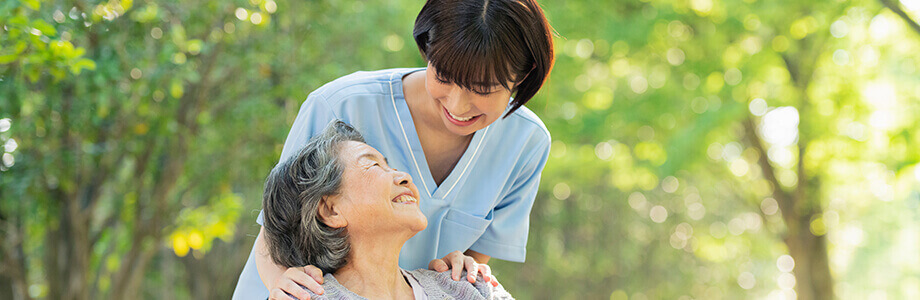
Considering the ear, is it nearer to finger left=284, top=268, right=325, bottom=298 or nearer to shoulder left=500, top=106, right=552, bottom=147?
finger left=284, top=268, right=325, bottom=298

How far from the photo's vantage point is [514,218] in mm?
1924

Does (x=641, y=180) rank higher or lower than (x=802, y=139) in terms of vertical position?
lower

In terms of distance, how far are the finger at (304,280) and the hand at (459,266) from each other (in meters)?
0.33

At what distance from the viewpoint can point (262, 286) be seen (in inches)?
65.4

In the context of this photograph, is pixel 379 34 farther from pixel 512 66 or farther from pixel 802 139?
pixel 512 66

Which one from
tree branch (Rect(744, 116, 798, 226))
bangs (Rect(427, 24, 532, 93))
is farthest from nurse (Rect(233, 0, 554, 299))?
tree branch (Rect(744, 116, 798, 226))

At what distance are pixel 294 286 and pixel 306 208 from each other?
184 mm

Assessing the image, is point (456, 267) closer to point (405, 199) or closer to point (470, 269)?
point (470, 269)

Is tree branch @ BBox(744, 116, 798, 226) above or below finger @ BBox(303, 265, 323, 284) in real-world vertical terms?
above

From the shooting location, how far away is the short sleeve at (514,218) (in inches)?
74.4

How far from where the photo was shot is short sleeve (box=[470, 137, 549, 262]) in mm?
1890

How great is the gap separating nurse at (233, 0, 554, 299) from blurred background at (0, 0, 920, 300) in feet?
3.84

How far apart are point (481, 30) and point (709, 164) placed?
618 cm

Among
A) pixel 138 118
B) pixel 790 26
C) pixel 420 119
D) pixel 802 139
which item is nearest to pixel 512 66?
pixel 420 119
